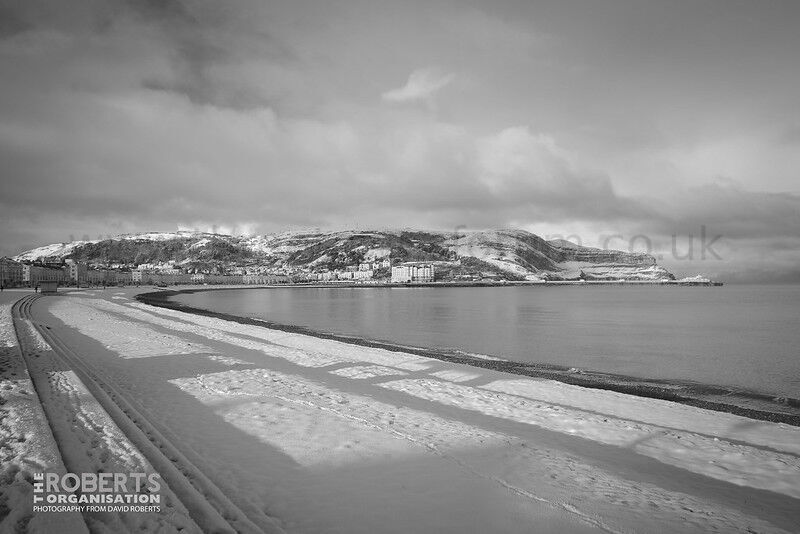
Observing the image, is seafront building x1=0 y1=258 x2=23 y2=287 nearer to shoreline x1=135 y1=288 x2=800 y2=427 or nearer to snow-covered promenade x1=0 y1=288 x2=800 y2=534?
snow-covered promenade x1=0 y1=288 x2=800 y2=534

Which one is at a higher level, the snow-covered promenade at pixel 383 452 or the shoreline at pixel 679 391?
the snow-covered promenade at pixel 383 452

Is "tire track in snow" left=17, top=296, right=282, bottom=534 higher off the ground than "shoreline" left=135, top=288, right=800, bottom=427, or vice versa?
"tire track in snow" left=17, top=296, right=282, bottom=534

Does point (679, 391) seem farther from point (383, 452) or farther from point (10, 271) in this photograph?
point (10, 271)

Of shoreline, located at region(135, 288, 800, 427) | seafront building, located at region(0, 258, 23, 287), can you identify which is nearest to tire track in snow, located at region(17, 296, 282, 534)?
shoreline, located at region(135, 288, 800, 427)

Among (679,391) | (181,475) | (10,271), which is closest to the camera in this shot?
(181,475)

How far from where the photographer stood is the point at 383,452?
291 inches

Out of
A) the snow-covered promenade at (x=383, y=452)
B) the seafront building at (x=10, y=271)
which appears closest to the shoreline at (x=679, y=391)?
the snow-covered promenade at (x=383, y=452)

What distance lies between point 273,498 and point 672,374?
19.4m

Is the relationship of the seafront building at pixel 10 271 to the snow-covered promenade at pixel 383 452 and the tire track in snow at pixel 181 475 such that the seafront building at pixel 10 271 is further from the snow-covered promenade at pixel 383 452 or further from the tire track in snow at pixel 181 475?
the tire track in snow at pixel 181 475

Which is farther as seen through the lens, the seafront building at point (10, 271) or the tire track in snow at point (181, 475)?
the seafront building at point (10, 271)

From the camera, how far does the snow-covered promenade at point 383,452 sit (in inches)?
211

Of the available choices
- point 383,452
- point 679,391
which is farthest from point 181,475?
point 679,391

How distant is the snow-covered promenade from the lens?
5.36m

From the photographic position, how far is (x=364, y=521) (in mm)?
5254
